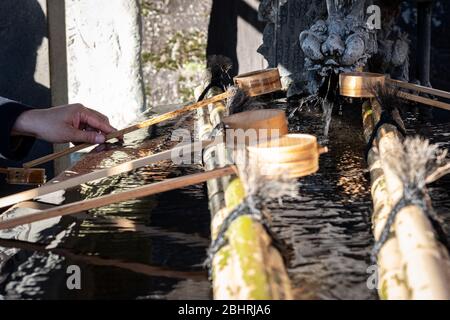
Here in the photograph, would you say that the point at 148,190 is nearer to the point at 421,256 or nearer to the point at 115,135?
the point at 421,256

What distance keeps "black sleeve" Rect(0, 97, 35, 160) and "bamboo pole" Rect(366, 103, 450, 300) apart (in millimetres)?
1658

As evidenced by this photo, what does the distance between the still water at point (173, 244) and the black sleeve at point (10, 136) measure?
1.53 ft

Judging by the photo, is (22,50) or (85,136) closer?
(85,136)

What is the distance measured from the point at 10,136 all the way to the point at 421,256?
1873mm

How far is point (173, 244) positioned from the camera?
1919mm

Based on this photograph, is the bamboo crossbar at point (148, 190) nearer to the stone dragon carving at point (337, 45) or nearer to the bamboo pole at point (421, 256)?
the bamboo pole at point (421, 256)

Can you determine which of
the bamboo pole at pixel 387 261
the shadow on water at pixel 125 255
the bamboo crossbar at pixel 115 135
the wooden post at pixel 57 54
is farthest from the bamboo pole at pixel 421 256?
the wooden post at pixel 57 54

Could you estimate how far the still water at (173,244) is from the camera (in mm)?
1627

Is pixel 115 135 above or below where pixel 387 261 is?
above

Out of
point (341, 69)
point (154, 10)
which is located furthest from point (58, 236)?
point (154, 10)

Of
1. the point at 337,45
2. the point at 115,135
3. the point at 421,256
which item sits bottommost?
the point at 421,256
